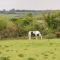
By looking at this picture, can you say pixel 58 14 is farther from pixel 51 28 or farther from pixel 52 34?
pixel 52 34

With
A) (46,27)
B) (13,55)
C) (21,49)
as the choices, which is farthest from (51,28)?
(13,55)

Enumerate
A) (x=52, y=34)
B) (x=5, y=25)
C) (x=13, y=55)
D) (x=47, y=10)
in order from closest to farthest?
1. (x=13, y=55)
2. (x=52, y=34)
3. (x=5, y=25)
4. (x=47, y=10)

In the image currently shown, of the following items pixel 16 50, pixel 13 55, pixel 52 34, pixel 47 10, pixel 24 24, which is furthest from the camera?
pixel 47 10

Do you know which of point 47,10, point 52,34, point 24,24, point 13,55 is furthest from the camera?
point 47,10

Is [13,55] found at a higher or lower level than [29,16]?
lower

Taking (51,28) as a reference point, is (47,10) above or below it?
above

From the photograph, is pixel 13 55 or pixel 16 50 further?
pixel 16 50

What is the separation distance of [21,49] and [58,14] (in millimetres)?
12449

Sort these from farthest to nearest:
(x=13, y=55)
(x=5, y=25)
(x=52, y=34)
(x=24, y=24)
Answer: (x=24, y=24)
(x=5, y=25)
(x=52, y=34)
(x=13, y=55)

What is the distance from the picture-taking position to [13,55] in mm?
11352

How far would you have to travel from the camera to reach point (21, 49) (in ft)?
42.2

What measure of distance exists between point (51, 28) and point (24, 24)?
274cm

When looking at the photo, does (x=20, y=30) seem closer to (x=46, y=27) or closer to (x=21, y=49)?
(x=46, y=27)

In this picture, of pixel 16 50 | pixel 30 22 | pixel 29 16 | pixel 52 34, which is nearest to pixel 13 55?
pixel 16 50
